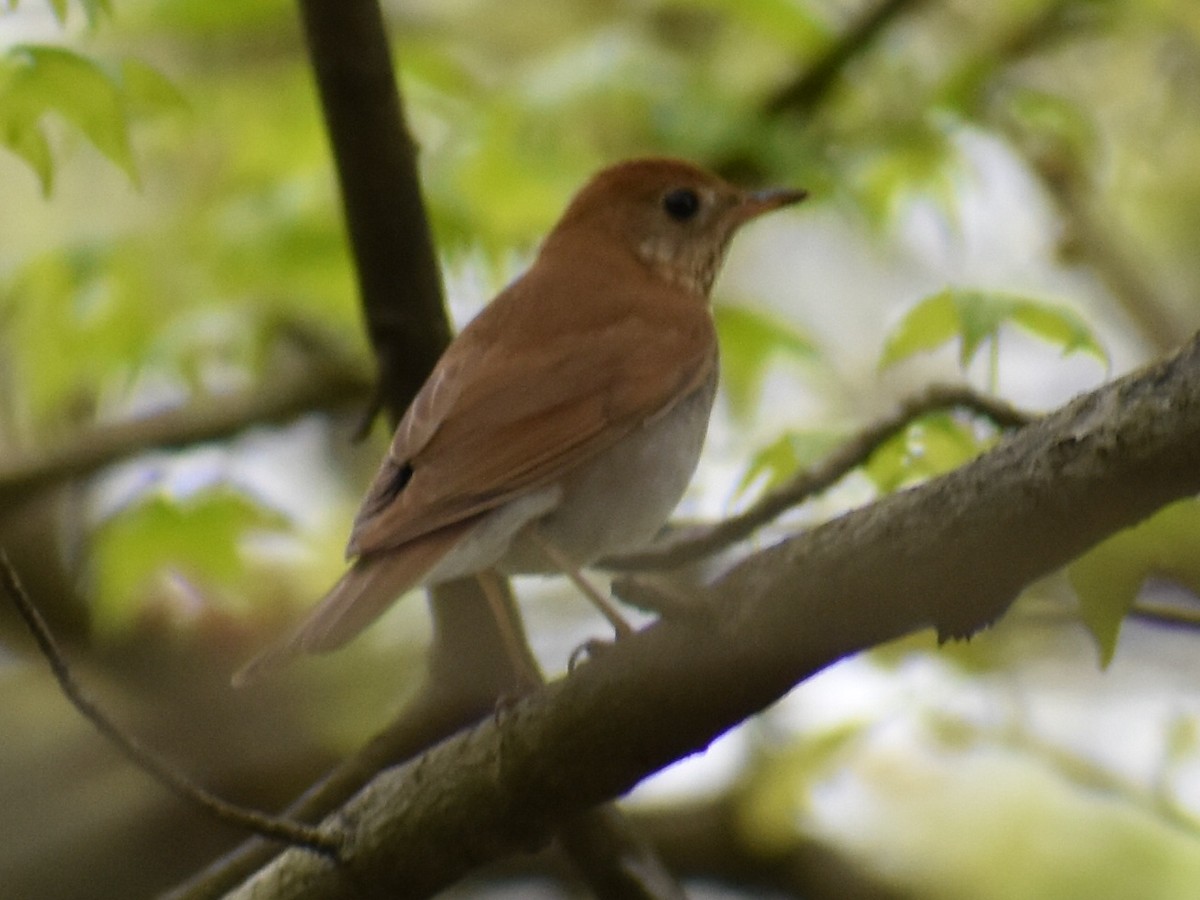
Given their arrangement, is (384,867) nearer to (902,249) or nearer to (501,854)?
(501,854)

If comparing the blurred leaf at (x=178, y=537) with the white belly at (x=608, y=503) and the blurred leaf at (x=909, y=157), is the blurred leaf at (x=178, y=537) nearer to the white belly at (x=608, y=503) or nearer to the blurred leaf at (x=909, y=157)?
the white belly at (x=608, y=503)

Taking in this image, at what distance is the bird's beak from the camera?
3.58m

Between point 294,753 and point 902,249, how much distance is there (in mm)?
2933

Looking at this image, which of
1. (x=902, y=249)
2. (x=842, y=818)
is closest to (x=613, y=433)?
(x=842, y=818)

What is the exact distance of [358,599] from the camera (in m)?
2.32

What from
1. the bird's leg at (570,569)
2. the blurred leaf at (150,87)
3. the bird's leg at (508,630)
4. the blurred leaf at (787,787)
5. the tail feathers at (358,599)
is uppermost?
the blurred leaf at (150,87)

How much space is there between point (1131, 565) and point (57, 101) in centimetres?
184

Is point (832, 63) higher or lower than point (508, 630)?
higher

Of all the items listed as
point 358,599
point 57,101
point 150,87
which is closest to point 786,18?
point 150,87

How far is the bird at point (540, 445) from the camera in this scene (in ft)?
8.20

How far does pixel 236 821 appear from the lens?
216 cm

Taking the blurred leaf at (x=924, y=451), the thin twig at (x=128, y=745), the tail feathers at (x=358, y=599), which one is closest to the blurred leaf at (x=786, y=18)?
the blurred leaf at (x=924, y=451)

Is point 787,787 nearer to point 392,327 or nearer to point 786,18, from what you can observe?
point 392,327

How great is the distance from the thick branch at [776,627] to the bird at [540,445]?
0.30m
